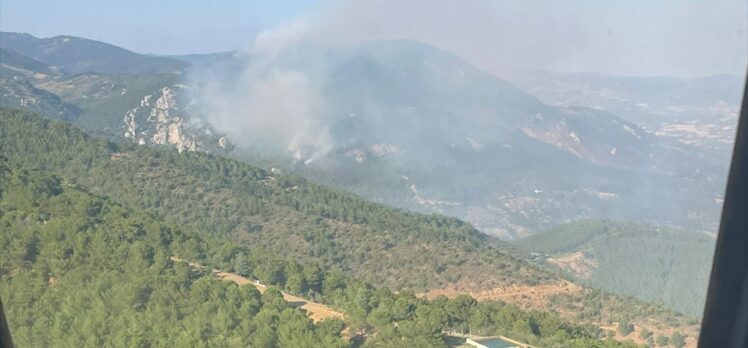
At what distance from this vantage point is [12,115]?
111ft

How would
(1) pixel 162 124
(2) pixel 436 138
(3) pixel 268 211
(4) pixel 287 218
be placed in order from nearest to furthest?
(4) pixel 287 218 < (3) pixel 268 211 < (1) pixel 162 124 < (2) pixel 436 138

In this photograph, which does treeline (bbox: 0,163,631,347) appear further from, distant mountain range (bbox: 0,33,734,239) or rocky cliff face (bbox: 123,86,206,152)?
rocky cliff face (bbox: 123,86,206,152)

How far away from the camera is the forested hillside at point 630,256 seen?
3123 centimetres

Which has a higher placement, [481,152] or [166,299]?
[166,299]

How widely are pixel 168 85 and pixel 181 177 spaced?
125 ft

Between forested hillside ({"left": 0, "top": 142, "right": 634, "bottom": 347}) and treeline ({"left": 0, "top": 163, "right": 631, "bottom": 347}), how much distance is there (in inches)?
0.9

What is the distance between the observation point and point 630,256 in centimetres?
3772

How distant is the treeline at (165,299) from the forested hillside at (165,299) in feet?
0.07

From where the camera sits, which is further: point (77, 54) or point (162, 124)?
point (77, 54)

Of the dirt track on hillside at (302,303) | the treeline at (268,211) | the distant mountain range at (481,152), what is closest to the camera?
the dirt track on hillside at (302,303)

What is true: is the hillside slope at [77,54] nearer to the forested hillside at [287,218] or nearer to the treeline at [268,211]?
the treeline at [268,211]

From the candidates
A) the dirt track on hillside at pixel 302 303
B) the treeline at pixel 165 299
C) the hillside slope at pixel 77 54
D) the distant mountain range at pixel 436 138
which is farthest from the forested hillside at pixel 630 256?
the hillside slope at pixel 77 54

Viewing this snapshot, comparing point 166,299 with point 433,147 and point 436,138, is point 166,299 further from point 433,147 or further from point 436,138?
point 436,138

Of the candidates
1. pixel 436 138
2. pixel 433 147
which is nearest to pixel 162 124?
pixel 433 147
